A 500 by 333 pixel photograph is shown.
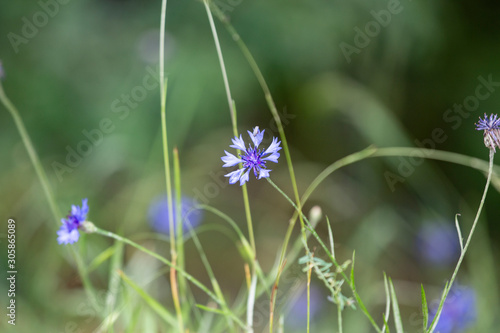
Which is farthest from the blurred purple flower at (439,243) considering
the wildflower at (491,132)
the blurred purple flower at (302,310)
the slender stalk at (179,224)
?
the wildflower at (491,132)

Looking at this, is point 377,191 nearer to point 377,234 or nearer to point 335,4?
point 377,234

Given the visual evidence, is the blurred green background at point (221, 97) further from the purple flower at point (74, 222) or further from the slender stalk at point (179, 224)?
the purple flower at point (74, 222)

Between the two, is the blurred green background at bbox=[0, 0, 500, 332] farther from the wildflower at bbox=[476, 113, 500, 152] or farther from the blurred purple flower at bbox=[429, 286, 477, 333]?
the wildflower at bbox=[476, 113, 500, 152]

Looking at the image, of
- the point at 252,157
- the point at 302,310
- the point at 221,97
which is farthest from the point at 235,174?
the point at 221,97

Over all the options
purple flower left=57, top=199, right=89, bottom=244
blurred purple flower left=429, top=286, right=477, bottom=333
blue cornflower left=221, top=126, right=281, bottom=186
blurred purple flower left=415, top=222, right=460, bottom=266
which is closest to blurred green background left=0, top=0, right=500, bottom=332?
blurred purple flower left=415, top=222, right=460, bottom=266

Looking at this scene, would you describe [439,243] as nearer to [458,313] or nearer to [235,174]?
[458,313]

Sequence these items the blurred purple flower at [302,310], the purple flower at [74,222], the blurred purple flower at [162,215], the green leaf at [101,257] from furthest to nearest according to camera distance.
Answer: the blurred purple flower at [162,215]
the blurred purple flower at [302,310]
the green leaf at [101,257]
the purple flower at [74,222]

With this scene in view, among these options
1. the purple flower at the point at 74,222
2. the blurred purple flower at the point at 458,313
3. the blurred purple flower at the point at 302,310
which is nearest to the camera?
the purple flower at the point at 74,222
